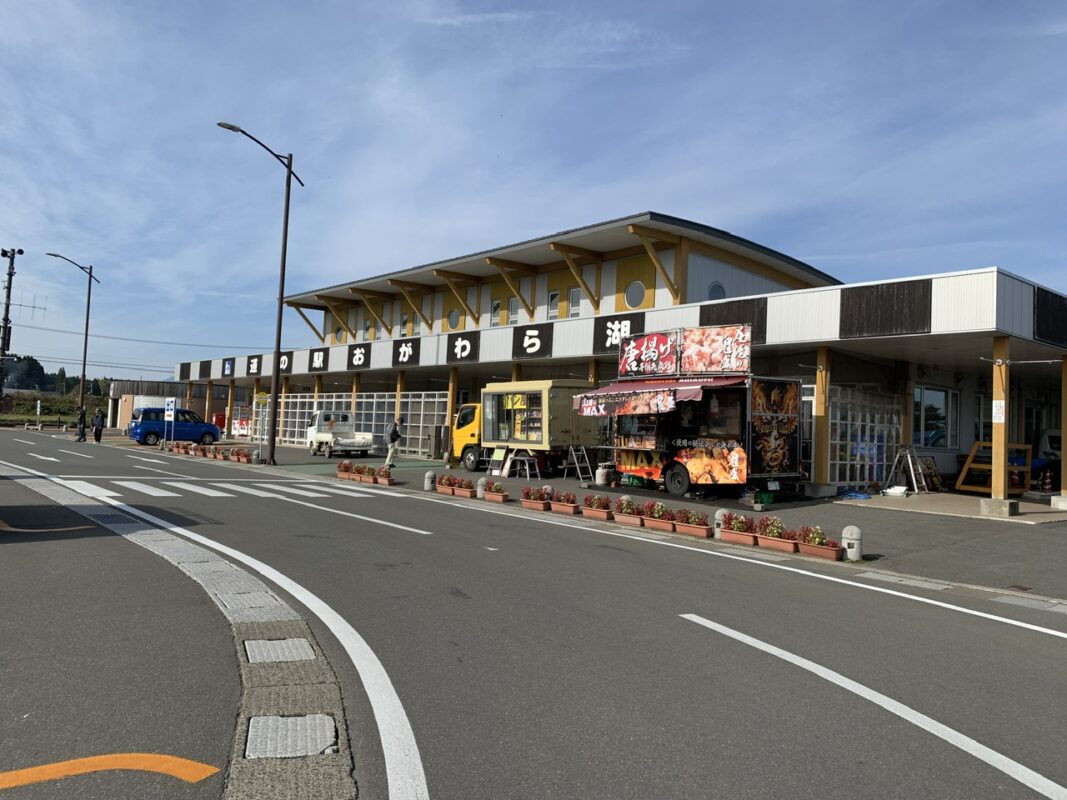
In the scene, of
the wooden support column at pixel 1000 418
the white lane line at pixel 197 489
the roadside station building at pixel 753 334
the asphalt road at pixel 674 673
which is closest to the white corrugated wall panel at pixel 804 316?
the roadside station building at pixel 753 334

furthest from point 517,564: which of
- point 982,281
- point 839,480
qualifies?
point 839,480

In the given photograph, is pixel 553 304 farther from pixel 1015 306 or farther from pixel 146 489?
pixel 146 489

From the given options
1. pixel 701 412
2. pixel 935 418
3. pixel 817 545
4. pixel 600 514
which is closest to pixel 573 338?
pixel 701 412

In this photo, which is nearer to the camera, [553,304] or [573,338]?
[573,338]

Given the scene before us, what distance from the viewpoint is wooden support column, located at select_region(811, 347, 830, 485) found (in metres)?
19.1

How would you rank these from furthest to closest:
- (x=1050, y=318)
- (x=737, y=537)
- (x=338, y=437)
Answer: (x=338, y=437)
(x=1050, y=318)
(x=737, y=537)

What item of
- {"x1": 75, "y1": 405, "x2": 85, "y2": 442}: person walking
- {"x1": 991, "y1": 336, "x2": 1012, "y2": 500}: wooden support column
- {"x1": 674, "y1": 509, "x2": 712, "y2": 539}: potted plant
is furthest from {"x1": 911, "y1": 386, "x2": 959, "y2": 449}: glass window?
{"x1": 75, "y1": 405, "x2": 85, "y2": 442}: person walking

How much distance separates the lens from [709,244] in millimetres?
26562

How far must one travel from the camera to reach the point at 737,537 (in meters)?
12.9

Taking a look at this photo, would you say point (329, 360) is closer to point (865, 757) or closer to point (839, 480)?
point (839, 480)

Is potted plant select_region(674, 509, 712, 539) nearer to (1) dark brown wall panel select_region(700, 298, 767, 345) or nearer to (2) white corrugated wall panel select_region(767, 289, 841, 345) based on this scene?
(2) white corrugated wall panel select_region(767, 289, 841, 345)

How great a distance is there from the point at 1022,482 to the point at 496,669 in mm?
22103

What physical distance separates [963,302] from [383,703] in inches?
613

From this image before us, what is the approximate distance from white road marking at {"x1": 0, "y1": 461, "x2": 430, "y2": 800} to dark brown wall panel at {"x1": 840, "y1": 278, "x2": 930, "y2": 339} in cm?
1431
